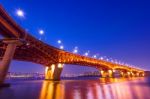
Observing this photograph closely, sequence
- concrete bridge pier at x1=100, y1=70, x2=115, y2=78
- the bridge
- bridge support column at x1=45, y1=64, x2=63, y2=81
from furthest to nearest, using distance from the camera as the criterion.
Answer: concrete bridge pier at x1=100, y1=70, x2=115, y2=78, bridge support column at x1=45, y1=64, x2=63, y2=81, the bridge

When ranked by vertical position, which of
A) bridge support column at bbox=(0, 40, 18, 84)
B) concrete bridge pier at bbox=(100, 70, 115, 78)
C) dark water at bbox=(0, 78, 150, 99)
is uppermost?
concrete bridge pier at bbox=(100, 70, 115, 78)

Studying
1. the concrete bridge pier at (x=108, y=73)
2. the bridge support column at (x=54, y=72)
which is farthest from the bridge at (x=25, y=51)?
the concrete bridge pier at (x=108, y=73)

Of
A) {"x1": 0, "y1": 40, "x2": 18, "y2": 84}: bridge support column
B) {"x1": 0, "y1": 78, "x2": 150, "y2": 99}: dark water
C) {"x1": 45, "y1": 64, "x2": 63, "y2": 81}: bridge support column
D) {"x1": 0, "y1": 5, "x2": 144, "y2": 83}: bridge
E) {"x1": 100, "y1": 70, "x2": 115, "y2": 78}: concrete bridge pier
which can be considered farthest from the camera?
{"x1": 100, "y1": 70, "x2": 115, "y2": 78}: concrete bridge pier

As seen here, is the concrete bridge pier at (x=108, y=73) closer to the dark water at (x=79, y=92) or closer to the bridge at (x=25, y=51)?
the bridge at (x=25, y=51)

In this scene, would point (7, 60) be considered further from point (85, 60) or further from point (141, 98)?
point (85, 60)

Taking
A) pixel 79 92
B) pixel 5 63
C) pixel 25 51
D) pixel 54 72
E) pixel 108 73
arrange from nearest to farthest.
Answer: pixel 79 92
pixel 5 63
pixel 25 51
pixel 54 72
pixel 108 73

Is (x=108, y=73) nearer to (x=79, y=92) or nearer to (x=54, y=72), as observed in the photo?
(x=54, y=72)

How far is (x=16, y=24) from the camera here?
4588cm

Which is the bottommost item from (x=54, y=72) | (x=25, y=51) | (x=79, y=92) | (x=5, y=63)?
(x=79, y=92)

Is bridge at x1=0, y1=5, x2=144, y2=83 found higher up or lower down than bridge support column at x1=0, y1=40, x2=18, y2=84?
higher up

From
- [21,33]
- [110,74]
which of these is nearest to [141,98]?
[21,33]

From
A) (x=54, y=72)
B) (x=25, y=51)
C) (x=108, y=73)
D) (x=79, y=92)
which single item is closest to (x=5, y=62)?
(x=79, y=92)

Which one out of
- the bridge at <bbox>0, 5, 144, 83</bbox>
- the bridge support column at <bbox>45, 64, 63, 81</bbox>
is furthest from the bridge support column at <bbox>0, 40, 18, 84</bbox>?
the bridge support column at <bbox>45, 64, 63, 81</bbox>

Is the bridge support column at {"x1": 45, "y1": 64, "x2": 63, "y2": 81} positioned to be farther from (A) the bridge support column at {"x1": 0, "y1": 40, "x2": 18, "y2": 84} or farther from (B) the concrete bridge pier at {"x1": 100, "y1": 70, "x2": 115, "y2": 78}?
(B) the concrete bridge pier at {"x1": 100, "y1": 70, "x2": 115, "y2": 78}
